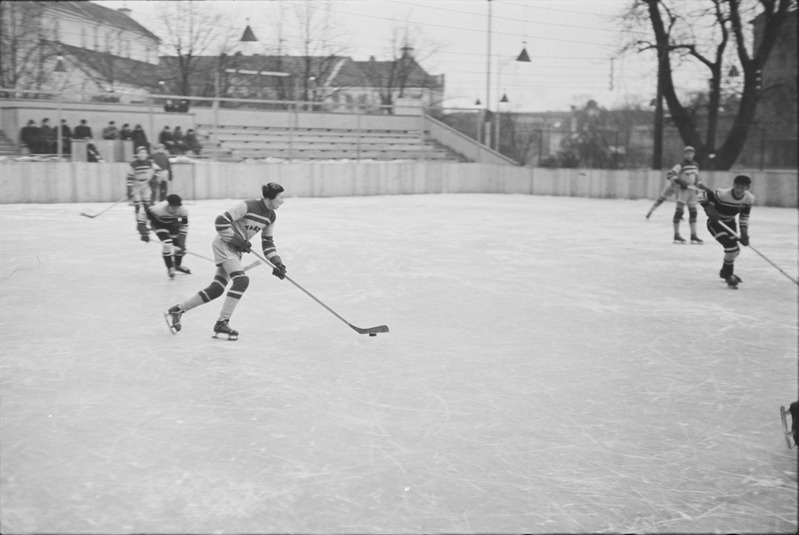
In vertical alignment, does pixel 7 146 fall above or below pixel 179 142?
below

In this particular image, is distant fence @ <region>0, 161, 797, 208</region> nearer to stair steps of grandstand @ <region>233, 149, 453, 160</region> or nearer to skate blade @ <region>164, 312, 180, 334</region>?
stair steps of grandstand @ <region>233, 149, 453, 160</region>

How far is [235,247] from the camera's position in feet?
22.6

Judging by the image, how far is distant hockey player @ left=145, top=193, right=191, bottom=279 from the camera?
30.7 feet

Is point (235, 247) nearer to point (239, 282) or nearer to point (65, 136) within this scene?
point (239, 282)

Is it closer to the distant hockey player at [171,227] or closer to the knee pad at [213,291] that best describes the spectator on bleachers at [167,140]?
the distant hockey player at [171,227]

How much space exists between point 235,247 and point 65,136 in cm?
286

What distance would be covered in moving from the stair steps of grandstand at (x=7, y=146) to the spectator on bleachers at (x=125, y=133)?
7862 mm

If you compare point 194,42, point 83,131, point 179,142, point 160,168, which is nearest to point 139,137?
point 160,168

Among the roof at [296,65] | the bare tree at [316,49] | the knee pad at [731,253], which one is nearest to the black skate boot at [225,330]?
the bare tree at [316,49]

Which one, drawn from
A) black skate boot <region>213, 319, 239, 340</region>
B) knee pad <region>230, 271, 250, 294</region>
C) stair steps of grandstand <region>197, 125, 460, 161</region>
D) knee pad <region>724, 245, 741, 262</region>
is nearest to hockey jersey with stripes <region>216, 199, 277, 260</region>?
knee pad <region>230, 271, 250, 294</region>

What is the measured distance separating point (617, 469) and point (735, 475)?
60 cm

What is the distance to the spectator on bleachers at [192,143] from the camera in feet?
48.6

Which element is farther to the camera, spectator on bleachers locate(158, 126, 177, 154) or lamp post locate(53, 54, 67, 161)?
spectator on bleachers locate(158, 126, 177, 154)

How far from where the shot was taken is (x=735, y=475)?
3994 mm
